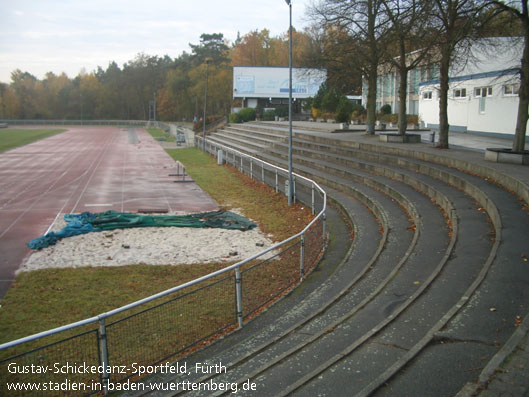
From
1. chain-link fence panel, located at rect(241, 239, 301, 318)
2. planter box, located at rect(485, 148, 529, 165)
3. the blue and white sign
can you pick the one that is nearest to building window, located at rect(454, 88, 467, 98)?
planter box, located at rect(485, 148, 529, 165)

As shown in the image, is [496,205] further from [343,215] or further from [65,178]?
[65,178]

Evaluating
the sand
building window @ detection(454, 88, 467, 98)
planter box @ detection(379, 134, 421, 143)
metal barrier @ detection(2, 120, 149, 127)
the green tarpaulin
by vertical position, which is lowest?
the sand

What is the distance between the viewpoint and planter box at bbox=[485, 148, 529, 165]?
56.1ft

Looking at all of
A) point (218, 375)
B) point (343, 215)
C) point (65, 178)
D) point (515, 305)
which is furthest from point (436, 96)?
point (218, 375)

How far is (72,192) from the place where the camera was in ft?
80.8

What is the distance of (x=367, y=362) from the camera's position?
6.10 metres

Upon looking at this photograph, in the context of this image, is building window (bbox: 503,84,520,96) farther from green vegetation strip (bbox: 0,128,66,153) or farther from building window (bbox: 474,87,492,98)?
green vegetation strip (bbox: 0,128,66,153)

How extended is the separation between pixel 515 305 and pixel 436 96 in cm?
3421

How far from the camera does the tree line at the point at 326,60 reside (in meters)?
19.2

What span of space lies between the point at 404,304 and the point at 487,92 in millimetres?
26524

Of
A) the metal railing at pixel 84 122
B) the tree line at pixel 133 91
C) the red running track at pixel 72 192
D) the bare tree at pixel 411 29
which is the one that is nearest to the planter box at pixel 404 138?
the bare tree at pixel 411 29

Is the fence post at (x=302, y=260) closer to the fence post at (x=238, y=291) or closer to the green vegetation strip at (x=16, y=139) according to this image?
the fence post at (x=238, y=291)

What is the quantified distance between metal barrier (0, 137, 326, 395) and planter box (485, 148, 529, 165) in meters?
10.4

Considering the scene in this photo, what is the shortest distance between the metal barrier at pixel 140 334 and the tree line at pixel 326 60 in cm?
1269
